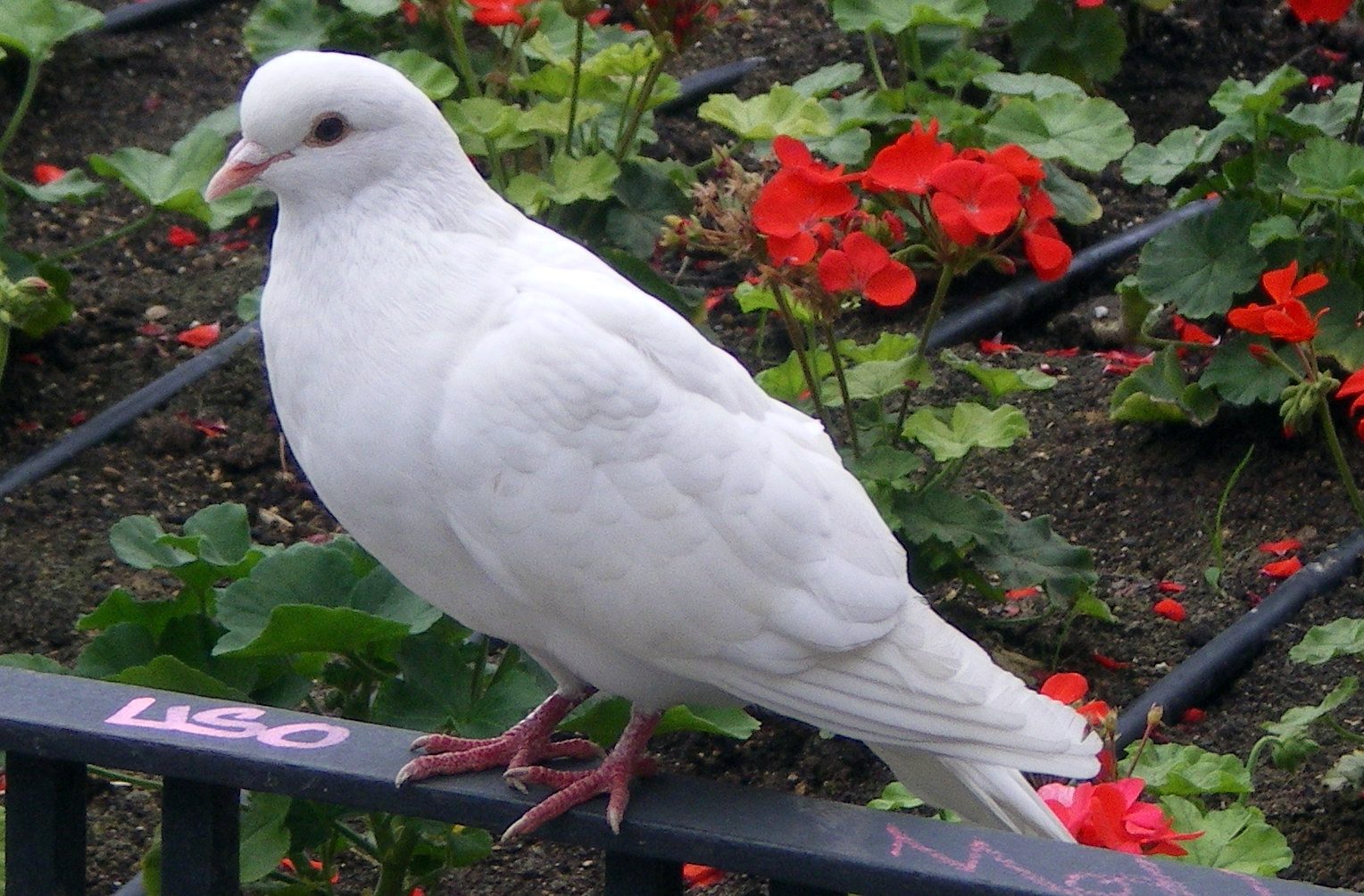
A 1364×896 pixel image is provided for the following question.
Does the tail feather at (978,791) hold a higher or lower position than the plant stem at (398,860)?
higher

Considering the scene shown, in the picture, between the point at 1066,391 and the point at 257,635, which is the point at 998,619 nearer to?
the point at 1066,391

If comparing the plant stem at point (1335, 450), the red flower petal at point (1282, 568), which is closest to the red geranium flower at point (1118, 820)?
the plant stem at point (1335, 450)

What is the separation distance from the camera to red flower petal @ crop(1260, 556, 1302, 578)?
2.77m

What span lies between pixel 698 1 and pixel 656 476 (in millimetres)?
1358

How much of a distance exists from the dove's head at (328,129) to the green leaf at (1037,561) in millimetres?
1205

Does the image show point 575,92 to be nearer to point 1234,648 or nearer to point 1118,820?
point 1234,648

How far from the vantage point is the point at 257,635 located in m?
1.96

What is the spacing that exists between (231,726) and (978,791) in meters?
0.72

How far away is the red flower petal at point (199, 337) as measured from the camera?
3.53 meters

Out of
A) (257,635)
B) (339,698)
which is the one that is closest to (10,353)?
(339,698)

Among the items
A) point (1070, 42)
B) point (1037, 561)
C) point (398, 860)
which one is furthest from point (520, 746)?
point (1070, 42)

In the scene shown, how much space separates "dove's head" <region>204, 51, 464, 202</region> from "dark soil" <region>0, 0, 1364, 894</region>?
1200 millimetres

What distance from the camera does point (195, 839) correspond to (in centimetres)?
155

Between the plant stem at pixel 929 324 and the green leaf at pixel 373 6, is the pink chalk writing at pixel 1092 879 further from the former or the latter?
the green leaf at pixel 373 6
